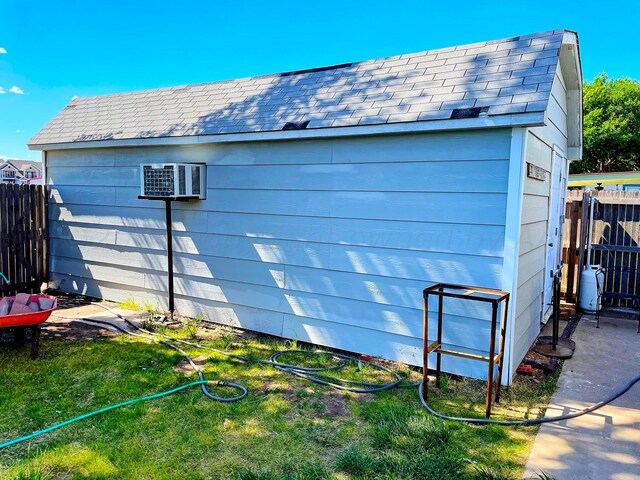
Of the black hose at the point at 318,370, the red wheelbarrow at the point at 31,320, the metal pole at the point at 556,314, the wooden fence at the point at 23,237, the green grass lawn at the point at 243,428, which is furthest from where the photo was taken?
the wooden fence at the point at 23,237

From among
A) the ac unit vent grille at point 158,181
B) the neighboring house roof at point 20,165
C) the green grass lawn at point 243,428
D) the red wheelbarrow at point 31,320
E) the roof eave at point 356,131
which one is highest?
the neighboring house roof at point 20,165

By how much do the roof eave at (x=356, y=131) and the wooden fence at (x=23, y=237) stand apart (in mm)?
1341

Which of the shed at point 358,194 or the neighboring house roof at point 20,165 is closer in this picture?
the shed at point 358,194

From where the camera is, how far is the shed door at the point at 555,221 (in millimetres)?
4907

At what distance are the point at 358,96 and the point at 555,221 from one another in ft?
9.72

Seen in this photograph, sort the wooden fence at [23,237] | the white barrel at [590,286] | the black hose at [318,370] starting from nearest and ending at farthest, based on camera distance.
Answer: the black hose at [318,370], the white barrel at [590,286], the wooden fence at [23,237]

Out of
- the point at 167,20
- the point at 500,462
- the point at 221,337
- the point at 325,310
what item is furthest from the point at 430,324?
the point at 167,20

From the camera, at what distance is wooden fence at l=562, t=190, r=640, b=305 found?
5.93 meters

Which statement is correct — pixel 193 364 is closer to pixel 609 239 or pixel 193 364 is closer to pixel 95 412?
pixel 95 412

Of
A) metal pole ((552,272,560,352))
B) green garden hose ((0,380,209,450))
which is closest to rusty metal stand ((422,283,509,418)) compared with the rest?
metal pole ((552,272,560,352))

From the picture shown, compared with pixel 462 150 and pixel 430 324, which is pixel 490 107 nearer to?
pixel 462 150

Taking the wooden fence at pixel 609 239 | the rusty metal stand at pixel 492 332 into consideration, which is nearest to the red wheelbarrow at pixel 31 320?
the rusty metal stand at pixel 492 332

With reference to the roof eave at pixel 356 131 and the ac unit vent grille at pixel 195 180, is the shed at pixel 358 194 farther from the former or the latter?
the ac unit vent grille at pixel 195 180

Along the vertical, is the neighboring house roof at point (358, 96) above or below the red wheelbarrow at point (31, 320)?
above
